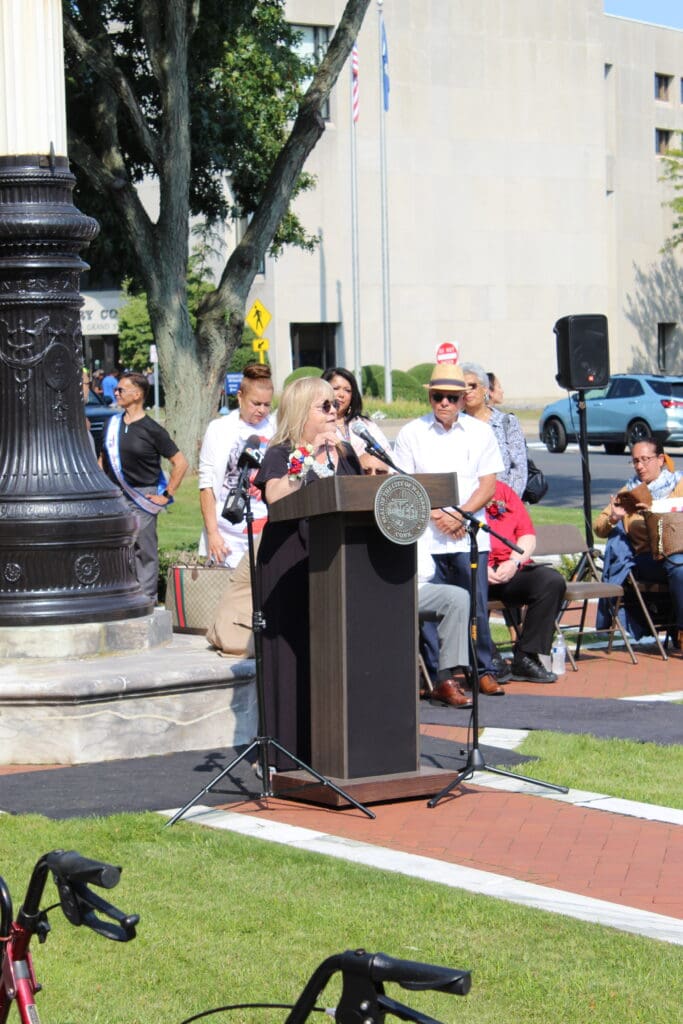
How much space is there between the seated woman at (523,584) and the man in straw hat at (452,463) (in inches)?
25.0

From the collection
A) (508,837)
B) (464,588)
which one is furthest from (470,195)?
(508,837)

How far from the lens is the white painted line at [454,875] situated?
538 cm

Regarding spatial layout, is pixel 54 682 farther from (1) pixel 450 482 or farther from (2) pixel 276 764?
(1) pixel 450 482

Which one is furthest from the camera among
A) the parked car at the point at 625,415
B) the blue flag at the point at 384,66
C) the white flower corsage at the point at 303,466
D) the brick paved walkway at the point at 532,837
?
the blue flag at the point at 384,66

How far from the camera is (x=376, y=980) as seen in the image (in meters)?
2.13

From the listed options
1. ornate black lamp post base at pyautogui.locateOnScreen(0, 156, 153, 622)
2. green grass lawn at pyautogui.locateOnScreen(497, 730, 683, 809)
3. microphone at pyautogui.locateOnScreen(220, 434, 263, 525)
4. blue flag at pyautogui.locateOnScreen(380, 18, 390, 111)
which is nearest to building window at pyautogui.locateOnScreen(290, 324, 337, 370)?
blue flag at pyautogui.locateOnScreen(380, 18, 390, 111)

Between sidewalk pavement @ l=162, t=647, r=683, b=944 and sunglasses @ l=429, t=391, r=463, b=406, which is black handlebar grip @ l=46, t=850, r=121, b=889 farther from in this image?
sunglasses @ l=429, t=391, r=463, b=406

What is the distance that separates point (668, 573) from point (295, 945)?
7.27 meters

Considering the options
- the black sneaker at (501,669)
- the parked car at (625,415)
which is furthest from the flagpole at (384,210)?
the black sneaker at (501,669)

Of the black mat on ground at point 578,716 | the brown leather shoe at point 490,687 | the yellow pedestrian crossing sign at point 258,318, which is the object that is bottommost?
the black mat on ground at point 578,716

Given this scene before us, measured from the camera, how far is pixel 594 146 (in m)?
59.7

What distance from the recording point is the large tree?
70.9 feet

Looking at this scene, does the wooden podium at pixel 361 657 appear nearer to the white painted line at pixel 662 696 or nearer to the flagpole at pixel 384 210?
the white painted line at pixel 662 696

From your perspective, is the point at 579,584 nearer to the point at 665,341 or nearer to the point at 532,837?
the point at 532,837
